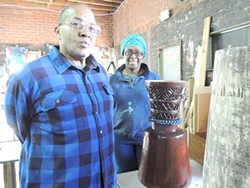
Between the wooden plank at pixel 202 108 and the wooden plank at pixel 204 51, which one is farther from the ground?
the wooden plank at pixel 204 51

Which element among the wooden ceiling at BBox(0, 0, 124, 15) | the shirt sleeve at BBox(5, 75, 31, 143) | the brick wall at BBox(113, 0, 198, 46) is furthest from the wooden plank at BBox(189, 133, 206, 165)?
the wooden ceiling at BBox(0, 0, 124, 15)

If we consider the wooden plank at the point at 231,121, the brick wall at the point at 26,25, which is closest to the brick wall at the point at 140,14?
the brick wall at the point at 26,25

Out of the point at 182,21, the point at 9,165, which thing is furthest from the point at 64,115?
the point at 182,21

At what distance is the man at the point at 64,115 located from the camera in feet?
3.02

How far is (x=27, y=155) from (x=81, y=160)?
0.23m

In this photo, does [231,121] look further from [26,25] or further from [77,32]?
[26,25]

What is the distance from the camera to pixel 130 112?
1453mm

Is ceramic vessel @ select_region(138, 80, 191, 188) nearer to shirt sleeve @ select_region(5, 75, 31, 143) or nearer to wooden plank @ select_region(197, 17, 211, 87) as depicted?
shirt sleeve @ select_region(5, 75, 31, 143)

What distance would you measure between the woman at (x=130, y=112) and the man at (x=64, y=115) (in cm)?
36

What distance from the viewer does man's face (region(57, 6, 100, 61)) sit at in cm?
102

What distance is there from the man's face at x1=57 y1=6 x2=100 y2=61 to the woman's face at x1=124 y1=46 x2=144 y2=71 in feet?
1.65

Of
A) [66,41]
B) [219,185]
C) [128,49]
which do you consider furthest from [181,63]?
[219,185]

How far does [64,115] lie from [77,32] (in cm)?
39

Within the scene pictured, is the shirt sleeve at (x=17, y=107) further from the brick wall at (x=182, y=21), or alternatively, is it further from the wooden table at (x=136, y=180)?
the brick wall at (x=182, y=21)
